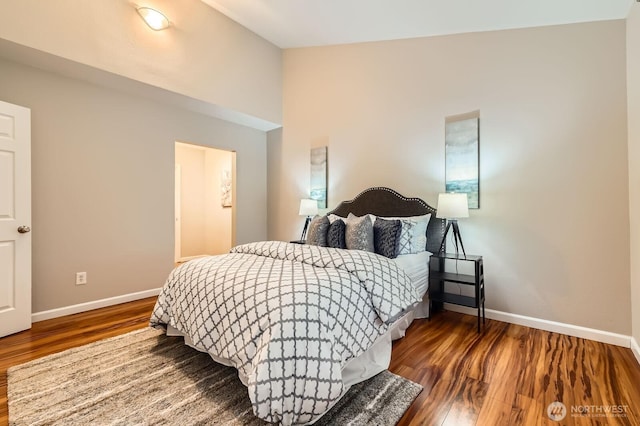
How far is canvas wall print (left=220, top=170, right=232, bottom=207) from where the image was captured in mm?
5605

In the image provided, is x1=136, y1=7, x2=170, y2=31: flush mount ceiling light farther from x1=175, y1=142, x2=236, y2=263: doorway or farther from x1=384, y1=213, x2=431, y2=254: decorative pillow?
x1=384, y1=213, x2=431, y2=254: decorative pillow

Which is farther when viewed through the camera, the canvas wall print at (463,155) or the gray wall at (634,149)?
the canvas wall print at (463,155)

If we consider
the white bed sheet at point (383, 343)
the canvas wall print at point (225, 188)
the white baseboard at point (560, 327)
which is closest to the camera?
the white bed sheet at point (383, 343)

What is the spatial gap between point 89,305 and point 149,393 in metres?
2.06

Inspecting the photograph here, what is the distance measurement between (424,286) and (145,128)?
3585 millimetres

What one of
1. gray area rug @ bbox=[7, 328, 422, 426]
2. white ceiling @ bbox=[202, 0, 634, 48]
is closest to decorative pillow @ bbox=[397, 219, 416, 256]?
gray area rug @ bbox=[7, 328, 422, 426]

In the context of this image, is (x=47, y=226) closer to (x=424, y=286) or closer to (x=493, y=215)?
(x=424, y=286)

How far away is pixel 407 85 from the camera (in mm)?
3438

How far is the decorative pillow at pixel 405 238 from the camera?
292 centimetres

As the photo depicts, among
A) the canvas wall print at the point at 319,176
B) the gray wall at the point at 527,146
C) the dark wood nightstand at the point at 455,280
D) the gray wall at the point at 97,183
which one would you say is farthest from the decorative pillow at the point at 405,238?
the gray wall at the point at 97,183

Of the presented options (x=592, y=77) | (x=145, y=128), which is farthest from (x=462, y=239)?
(x=145, y=128)

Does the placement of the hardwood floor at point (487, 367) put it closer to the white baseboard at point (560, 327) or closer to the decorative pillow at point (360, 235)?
the white baseboard at point (560, 327)

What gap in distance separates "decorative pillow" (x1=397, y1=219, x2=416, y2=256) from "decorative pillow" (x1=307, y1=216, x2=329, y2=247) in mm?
793

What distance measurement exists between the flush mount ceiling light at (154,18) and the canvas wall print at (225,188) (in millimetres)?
2815
